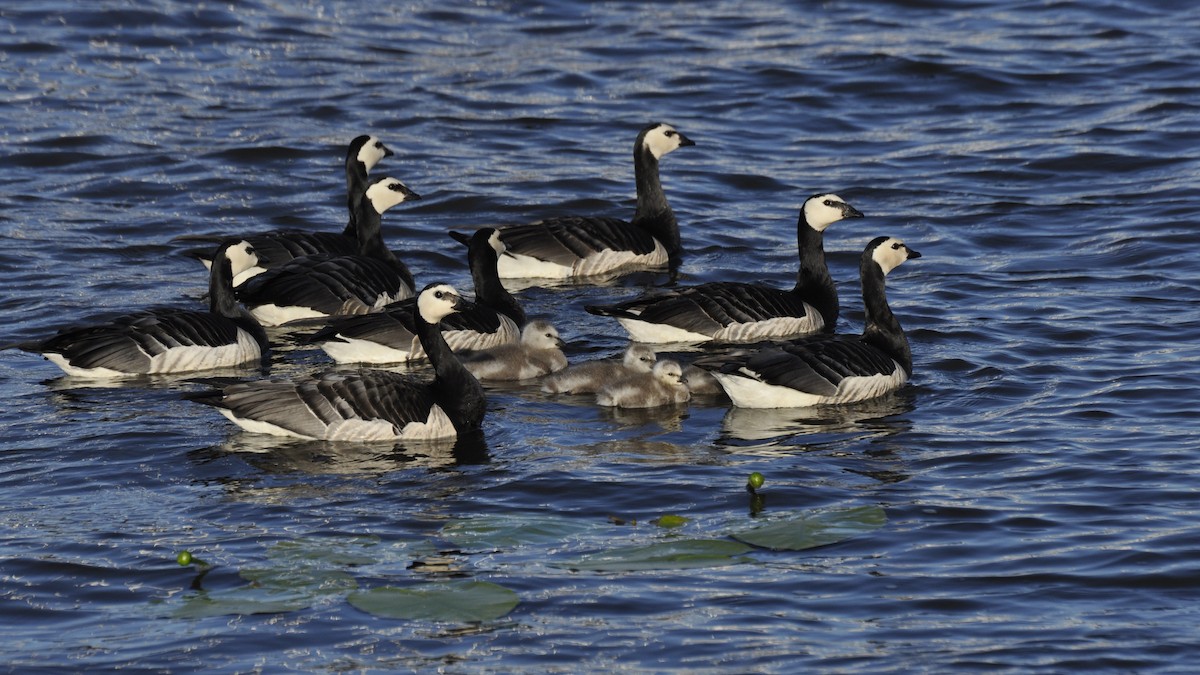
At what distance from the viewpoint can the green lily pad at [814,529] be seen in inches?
444

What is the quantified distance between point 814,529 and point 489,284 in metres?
6.87

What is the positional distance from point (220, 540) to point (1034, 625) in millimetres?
4990

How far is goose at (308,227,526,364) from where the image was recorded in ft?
53.3

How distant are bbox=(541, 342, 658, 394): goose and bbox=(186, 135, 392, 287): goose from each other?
4323 millimetres

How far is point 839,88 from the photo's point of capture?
93.1 ft

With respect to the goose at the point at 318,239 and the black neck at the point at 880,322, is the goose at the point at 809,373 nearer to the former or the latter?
the black neck at the point at 880,322

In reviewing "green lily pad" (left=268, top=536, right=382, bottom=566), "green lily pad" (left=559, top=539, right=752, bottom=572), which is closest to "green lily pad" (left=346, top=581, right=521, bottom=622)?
"green lily pad" (left=268, top=536, right=382, bottom=566)

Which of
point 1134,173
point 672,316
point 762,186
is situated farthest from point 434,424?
point 1134,173

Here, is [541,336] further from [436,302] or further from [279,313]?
[279,313]

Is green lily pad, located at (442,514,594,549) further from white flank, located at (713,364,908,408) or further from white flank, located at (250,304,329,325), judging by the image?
white flank, located at (250,304,329,325)

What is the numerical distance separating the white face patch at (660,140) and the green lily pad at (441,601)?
439 inches

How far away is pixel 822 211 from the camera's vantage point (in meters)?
18.0

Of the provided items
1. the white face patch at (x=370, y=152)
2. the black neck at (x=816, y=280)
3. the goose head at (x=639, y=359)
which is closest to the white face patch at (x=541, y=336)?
the goose head at (x=639, y=359)

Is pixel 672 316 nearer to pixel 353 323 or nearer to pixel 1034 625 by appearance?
pixel 353 323
